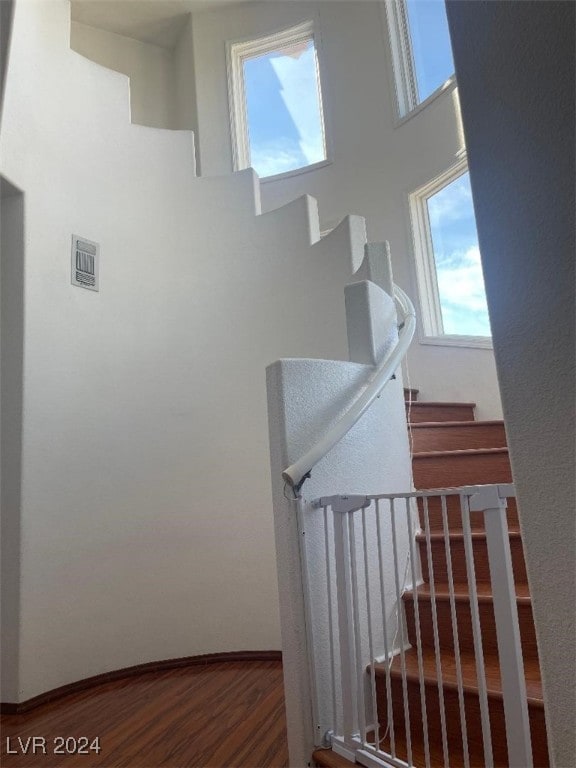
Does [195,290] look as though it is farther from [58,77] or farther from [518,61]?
[518,61]

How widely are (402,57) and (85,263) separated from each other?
10.0 feet

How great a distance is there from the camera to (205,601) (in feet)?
10.6

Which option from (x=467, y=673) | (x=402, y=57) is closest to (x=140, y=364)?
(x=467, y=673)

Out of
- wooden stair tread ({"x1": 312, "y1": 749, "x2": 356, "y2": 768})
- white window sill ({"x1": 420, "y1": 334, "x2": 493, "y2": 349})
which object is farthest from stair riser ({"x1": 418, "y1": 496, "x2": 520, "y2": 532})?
white window sill ({"x1": 420, "y1": 334, "x2": 493, "y2": 349})

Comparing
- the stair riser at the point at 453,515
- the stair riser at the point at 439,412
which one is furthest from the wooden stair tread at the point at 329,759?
the stair riser at the point at 439,412

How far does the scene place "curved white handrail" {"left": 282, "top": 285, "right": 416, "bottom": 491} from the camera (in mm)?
1864

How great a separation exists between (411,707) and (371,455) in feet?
2.92

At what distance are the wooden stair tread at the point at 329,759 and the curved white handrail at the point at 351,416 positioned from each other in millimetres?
823

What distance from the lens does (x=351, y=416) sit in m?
2.02

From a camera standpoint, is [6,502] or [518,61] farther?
[6,502]

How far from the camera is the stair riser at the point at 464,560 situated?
207 centimetres

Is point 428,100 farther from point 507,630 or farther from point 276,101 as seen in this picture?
point 507,630

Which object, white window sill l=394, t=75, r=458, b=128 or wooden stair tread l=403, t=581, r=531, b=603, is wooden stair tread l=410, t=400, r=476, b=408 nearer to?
wooden stair tread l=403, t=581, r=531, b=603

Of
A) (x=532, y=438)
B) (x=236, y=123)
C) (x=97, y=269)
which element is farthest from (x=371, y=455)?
(x=236, y=123)
